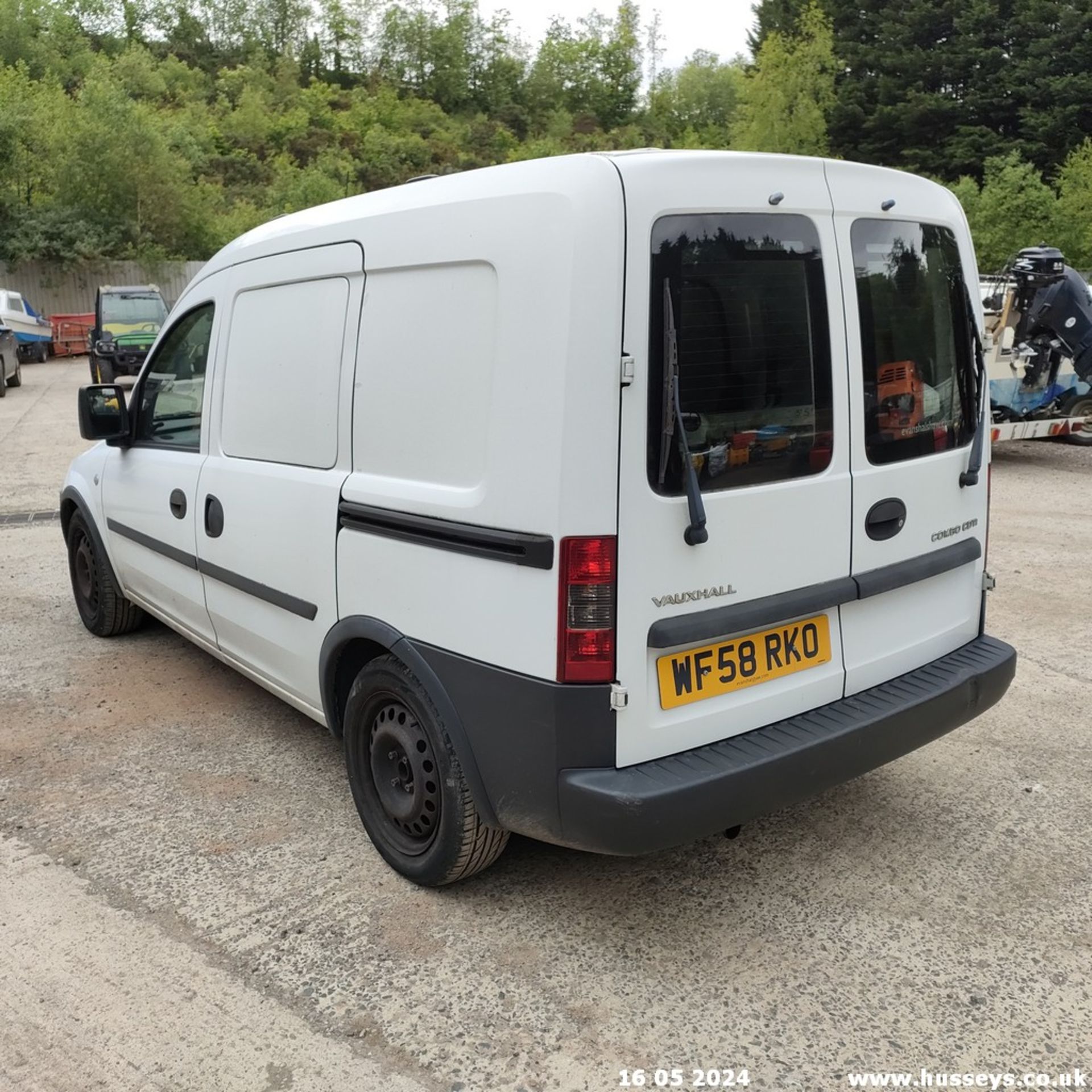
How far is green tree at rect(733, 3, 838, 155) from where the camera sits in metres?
44.7

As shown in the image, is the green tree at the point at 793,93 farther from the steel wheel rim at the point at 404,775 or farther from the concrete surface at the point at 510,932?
the steel wheel rim at the point at 404,775

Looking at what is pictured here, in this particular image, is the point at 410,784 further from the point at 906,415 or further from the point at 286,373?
the point at 906,415

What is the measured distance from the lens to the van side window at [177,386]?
413cm

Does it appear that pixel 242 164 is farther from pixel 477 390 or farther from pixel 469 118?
pixel 477 390

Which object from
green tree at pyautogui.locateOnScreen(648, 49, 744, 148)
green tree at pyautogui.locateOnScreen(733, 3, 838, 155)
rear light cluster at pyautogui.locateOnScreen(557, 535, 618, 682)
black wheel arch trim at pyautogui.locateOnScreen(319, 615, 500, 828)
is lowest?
black wheel arch trim at pyautogui.locateOnScreen(319, 615, 500, 828)

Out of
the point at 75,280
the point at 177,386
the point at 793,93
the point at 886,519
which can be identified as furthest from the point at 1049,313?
the point at 793,93

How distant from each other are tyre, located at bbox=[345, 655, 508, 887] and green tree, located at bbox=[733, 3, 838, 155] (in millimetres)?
44994

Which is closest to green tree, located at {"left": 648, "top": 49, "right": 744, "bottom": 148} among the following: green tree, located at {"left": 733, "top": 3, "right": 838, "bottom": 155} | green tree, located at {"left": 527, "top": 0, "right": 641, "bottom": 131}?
green tree, located at {"left": 527, "top": 0, "right": 641, "bottom": 131}

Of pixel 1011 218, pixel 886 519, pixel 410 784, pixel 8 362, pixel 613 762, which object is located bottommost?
pixel 410 784

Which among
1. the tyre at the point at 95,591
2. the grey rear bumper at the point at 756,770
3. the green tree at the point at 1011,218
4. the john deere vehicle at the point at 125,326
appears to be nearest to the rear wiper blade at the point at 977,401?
the grey rear bumper at the point at 756,770

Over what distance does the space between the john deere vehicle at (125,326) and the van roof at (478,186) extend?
52.1ft

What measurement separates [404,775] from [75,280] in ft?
114

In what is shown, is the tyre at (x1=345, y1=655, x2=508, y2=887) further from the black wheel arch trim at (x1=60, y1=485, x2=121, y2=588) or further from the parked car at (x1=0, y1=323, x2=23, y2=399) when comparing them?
the parked car at (x1=0, y1=323, x2=23, y2=399)

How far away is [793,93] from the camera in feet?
149
